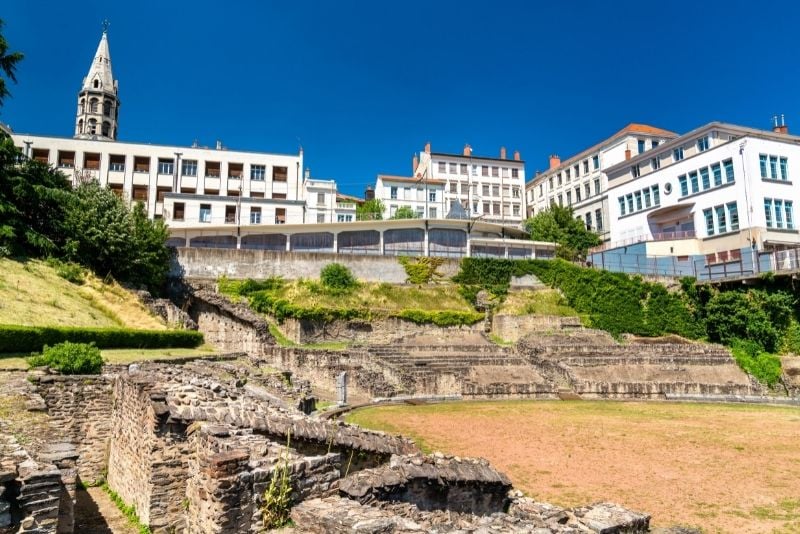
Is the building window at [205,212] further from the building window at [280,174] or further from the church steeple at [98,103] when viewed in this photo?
the church steeple at [98,103]

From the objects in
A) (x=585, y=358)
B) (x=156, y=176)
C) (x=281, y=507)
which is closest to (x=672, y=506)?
(x=281, y=507)

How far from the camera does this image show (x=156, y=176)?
5388 cm

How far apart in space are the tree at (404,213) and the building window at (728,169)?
30559 millimetres

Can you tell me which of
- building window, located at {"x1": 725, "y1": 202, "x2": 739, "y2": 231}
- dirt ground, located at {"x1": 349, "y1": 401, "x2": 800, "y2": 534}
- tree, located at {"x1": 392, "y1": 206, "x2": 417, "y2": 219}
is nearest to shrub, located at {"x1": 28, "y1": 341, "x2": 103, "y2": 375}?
dirt ground, located at {"x1": 349, "y1": 401, "x2": 800, "y2": 534}

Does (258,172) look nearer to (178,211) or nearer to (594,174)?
(178,211)

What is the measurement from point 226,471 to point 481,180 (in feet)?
232

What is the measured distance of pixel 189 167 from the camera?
A: 5497 centimetres

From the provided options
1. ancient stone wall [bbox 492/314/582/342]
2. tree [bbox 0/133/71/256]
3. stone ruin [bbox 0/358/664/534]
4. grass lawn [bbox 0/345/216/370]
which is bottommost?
stone ruin [bbox 0/358/664/534]

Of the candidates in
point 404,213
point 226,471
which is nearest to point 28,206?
point 226,471

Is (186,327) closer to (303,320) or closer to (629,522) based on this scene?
(303,320)

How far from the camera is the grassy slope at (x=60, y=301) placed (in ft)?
65.2

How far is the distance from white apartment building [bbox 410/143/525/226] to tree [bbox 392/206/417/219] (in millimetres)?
8376

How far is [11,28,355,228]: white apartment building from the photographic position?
163 feet

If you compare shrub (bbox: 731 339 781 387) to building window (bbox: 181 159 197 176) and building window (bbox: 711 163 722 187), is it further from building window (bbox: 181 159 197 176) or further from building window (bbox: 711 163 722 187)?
building window (bbox: 181 159 197 176)
